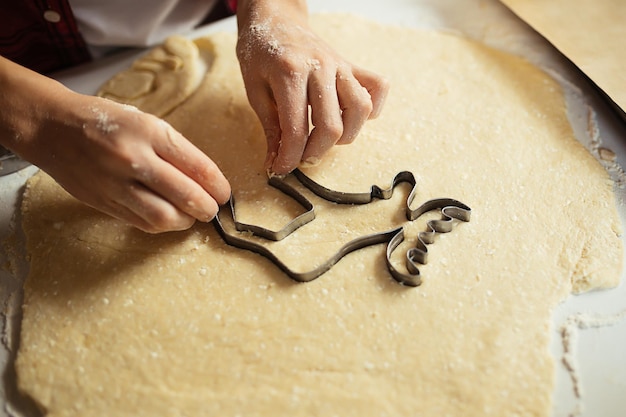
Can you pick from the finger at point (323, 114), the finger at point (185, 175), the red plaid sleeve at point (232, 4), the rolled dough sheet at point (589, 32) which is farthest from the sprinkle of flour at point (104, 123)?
the rolled dough sheet at point (589, 32)

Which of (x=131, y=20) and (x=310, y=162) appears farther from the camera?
(x=131, y=20)

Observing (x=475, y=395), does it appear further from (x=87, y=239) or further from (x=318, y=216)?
(x=87, y=239)

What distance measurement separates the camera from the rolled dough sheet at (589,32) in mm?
1320

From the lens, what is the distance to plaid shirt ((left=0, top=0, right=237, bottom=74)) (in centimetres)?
126

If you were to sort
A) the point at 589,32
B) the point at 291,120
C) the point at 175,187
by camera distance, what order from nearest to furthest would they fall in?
the point at 175,187 → the point at 291,120 → the point at 589,32

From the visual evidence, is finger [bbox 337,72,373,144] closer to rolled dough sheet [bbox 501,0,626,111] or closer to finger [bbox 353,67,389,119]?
finger [bbox 353,67,389,119]

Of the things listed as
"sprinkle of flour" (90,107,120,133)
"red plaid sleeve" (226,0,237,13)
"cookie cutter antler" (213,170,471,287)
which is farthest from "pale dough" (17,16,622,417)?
"red plaid sleeve" (226,0,237,13)

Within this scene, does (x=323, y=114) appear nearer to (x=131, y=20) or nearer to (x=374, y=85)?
(x=374, y=85)

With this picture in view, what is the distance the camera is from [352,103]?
3.48 feet

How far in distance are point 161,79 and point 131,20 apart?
0.63ft

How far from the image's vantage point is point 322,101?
1.04 meters

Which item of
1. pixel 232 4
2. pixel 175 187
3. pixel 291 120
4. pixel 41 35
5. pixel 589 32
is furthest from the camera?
pixel 232 4

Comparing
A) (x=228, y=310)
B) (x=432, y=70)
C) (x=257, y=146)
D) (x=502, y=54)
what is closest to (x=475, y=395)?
(x=228, y=310)

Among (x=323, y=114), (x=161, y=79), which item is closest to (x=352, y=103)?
(x=323, y=114)
